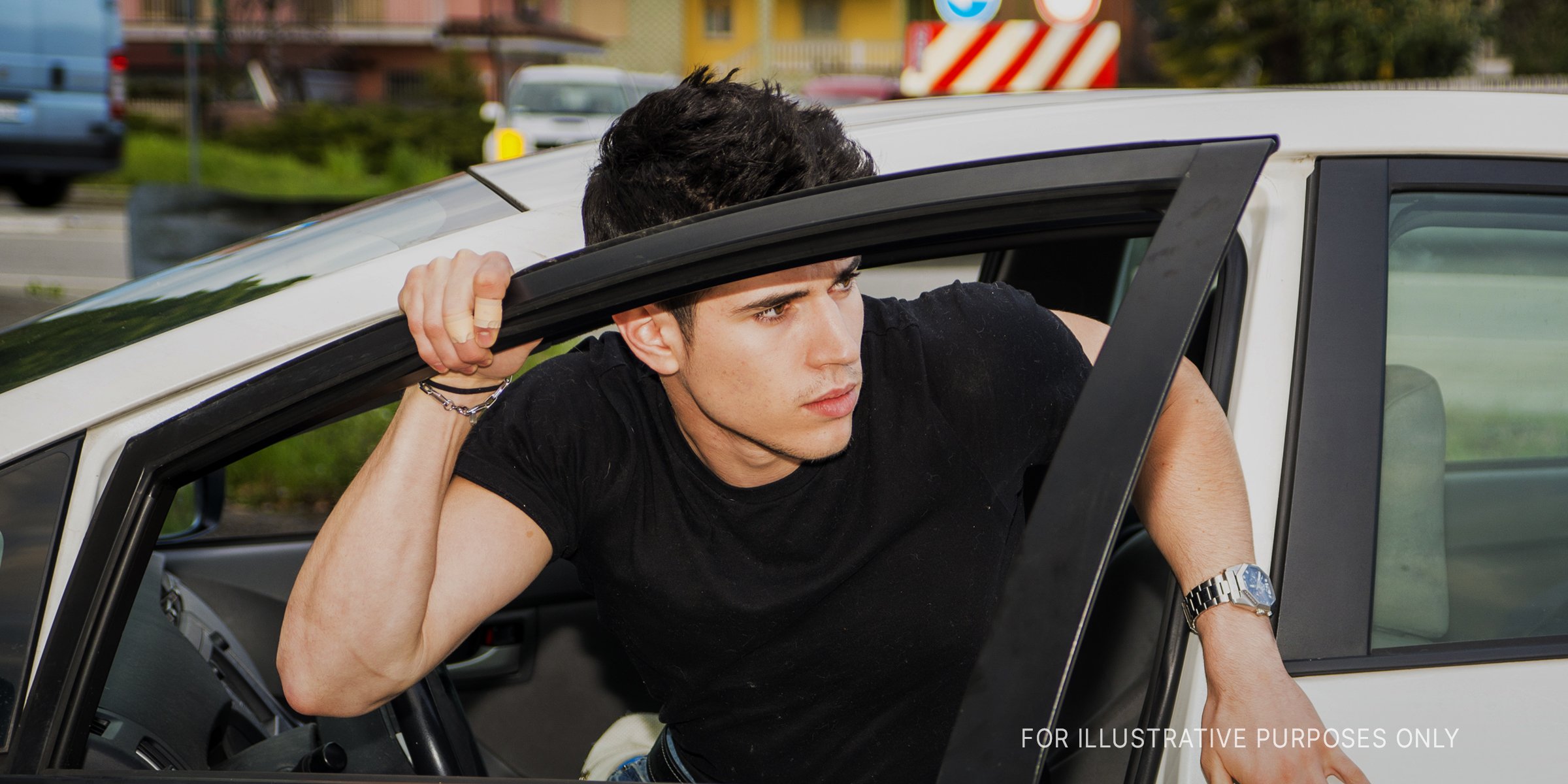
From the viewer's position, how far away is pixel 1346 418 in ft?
4.00

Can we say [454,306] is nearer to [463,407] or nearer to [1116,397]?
[463,407]

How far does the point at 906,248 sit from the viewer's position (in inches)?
49.9

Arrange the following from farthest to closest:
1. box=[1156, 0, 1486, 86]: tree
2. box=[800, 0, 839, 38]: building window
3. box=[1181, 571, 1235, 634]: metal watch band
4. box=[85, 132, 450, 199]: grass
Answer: box=[800, 0, 839, 38]: building window, box=[1156, 0, 1486, 86]: tree, box=[85, 132, 450, 199]: grass, box=[1181, 571, 1235, 634]: metal watch band

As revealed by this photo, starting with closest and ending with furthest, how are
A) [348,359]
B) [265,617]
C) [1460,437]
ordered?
[348,359]
[1460,437]
[265,617]

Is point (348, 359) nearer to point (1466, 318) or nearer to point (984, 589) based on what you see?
point (984, 589)

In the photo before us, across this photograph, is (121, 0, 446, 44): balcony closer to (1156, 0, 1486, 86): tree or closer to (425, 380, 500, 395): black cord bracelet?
(1156, 0, 1486, 86): tree

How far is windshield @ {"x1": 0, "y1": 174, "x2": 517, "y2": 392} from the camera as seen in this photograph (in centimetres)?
138

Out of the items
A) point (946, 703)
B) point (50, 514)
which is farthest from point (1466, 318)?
point (50, 514)

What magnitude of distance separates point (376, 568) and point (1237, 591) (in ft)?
2.80

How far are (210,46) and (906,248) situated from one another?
31622 mm

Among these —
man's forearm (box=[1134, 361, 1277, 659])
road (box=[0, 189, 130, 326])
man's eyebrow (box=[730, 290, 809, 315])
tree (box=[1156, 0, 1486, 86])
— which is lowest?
man's forearm (box=[1134, 361, 1277, 659])

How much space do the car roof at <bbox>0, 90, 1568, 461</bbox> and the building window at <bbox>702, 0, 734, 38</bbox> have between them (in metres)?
32.0

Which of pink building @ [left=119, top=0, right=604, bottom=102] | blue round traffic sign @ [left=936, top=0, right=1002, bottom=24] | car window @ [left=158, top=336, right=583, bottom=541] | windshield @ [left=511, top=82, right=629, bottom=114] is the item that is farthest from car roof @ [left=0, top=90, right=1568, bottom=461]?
pink building @ [left=119, top=0, right=604, bottom=102]

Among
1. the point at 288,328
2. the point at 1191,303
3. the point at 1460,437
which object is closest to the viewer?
the point at 1191,303
